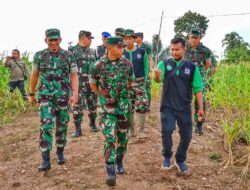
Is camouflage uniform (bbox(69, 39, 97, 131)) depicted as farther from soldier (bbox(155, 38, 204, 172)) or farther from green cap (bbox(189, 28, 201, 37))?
soldier (bbox(155, 38, 204, 172))

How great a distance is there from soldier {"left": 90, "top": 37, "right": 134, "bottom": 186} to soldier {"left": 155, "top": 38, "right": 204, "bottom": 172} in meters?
0.48

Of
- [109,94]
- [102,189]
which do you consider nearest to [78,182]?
[102,189]

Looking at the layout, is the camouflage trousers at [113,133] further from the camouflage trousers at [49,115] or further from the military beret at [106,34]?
the military beret at [106,34]

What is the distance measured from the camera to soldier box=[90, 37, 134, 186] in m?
4.30

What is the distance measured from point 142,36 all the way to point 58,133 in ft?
11.4

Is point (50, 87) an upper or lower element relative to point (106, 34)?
lower

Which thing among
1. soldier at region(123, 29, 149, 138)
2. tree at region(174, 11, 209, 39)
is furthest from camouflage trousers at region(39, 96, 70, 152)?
tree at region(174, 11, 209, 39)

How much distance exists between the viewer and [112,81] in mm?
4367

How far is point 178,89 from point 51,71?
1.66m

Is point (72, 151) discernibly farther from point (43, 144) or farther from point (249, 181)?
point (249, 181)

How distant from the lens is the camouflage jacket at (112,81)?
436 centimetres

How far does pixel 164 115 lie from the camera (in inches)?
188

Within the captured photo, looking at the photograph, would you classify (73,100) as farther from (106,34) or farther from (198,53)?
(198,53)

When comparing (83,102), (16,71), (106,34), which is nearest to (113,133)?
(83,102)
